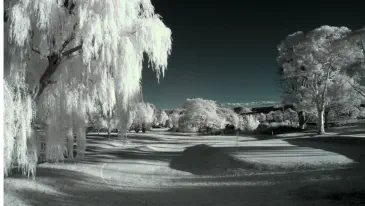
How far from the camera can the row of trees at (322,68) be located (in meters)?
20.2

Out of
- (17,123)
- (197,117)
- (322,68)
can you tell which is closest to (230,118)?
(197,117)

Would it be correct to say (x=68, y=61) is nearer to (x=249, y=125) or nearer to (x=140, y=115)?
(x=140, y=115)

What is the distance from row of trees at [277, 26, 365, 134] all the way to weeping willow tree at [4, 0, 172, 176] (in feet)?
55.3

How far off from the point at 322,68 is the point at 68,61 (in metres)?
20.4

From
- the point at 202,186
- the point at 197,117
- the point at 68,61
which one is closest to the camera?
the point at 68,61

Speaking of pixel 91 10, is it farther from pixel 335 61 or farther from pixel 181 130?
pixel 181 130

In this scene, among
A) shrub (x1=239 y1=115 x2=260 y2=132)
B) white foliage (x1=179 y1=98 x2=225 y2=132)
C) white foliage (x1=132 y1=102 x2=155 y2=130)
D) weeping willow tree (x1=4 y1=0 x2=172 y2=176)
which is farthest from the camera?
white foliage (x1=179 y1=98 x2=225 y2=132)

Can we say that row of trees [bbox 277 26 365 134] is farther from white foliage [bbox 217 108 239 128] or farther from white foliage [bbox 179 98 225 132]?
white foliage [bbox 217 108 239 128]

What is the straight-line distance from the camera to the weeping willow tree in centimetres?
526

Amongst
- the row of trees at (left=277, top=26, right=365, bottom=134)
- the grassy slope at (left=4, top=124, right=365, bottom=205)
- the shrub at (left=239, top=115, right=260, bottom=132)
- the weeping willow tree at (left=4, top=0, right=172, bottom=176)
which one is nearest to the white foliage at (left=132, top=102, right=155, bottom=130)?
the weeping willow tree at (left=4, top=0, right=172, bottom=176)

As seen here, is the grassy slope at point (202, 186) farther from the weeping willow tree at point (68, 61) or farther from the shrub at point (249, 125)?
the shrub at point (249, 125)

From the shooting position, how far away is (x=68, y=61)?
21.2 feet

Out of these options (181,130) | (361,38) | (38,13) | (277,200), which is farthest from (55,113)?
(181,130)

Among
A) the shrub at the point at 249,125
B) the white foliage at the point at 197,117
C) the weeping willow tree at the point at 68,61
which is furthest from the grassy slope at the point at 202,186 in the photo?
the white foliage at the point at 197,117
